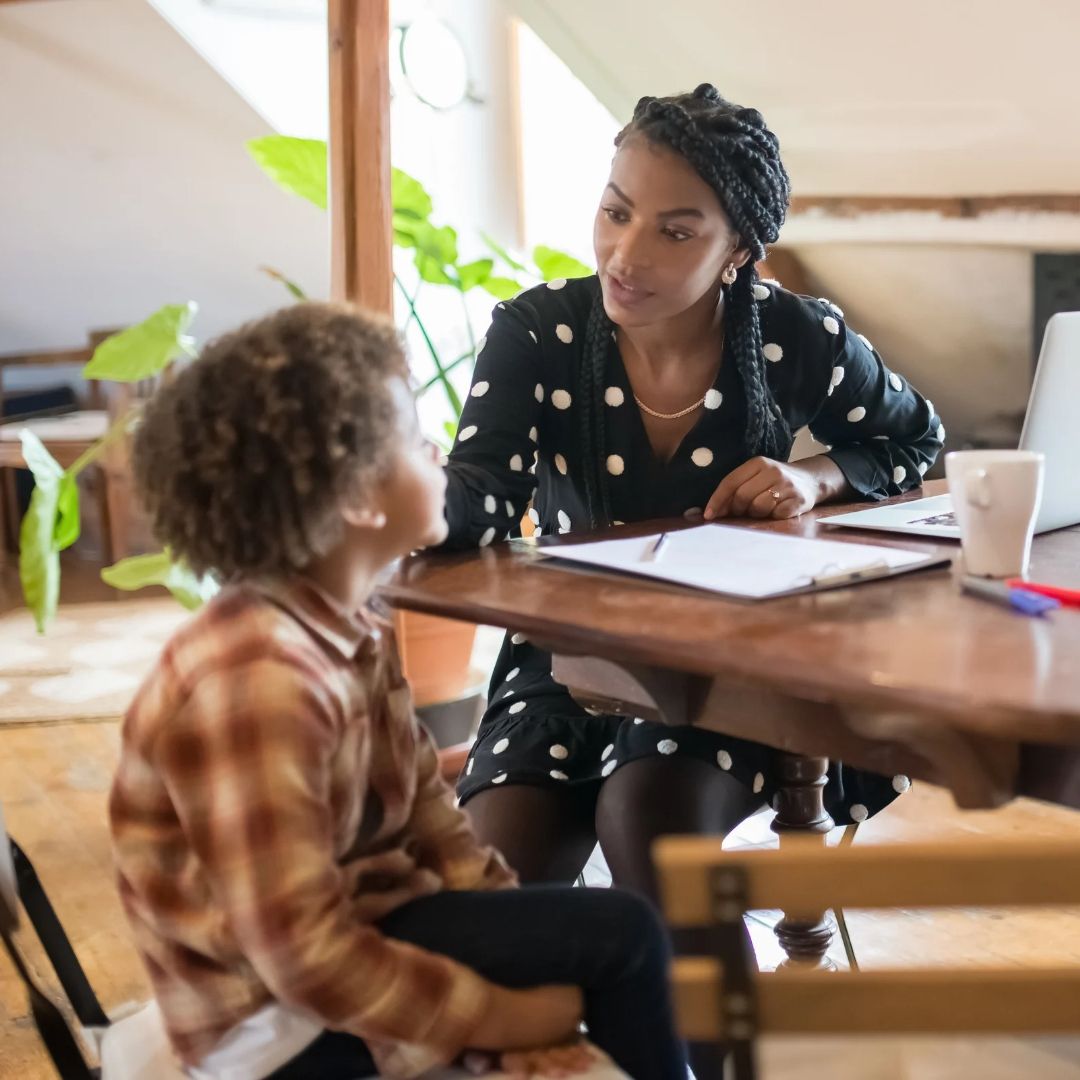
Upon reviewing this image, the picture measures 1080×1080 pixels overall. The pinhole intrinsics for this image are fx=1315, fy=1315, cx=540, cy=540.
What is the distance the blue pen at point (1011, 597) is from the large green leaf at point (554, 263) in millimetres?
1606

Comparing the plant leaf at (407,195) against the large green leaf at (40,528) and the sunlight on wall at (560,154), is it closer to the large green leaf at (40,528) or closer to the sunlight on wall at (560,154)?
the large green leaf at (40,528)

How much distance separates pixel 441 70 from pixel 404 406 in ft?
8.78

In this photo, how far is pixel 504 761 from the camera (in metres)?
1.36

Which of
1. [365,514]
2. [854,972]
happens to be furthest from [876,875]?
[365,514]

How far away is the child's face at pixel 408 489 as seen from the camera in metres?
0.94

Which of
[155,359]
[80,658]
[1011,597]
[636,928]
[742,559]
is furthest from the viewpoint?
[80,658]

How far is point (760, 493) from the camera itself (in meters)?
1.41

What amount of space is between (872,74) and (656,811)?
1752 millimetres

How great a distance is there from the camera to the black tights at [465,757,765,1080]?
1.25 metres

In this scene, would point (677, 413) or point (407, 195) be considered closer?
point (677, 413)

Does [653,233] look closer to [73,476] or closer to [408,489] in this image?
[408,489]

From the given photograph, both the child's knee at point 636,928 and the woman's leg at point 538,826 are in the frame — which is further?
the woman's leg at point 538,826

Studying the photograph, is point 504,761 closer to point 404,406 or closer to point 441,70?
point 404,406

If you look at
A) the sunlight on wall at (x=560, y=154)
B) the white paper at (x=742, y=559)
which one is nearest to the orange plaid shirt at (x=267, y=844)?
the white paper at (x=742, y=559)
